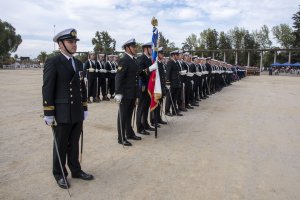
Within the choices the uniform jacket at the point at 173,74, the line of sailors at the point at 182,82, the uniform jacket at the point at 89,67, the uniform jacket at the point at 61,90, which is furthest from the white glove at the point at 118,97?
the uniform jacket at the point at 89,67

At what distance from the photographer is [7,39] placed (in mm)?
82438

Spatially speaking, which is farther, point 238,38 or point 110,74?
point 238,38

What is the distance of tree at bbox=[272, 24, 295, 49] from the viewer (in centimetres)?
7869

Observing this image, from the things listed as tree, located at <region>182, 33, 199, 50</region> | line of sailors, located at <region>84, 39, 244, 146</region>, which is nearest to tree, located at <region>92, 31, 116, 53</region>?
tree, located at <region>182, 33, 199, 50</region>

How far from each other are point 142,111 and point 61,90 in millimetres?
3256

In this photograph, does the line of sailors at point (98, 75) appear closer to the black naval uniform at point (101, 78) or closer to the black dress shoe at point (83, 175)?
the black naval uniform at point (101, 78)

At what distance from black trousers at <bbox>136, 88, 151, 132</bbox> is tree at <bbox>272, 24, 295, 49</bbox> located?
80187 millimetres

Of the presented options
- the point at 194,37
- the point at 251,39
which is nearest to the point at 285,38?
the point at 251,39

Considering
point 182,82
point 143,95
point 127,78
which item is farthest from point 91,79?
point 127,78

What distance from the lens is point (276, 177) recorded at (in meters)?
4.54

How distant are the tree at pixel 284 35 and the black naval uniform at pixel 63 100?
83.2m

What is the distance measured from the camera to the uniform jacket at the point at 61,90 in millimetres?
3895

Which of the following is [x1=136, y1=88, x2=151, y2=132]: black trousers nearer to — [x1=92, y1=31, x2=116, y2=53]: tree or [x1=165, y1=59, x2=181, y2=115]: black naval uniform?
[x1=165, y1=59, x2=181, y2=115]: black naval uniform

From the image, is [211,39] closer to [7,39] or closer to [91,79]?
[7,39]
